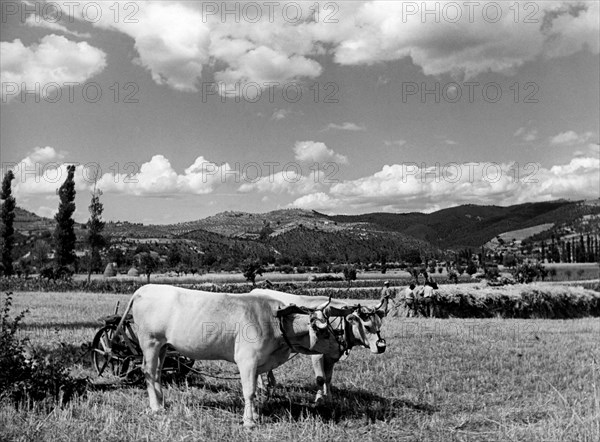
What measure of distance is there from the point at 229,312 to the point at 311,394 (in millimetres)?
2520

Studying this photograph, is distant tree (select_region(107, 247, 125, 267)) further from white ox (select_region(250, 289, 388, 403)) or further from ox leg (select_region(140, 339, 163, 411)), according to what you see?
white ox (select_region(250, 289, 388, 403))

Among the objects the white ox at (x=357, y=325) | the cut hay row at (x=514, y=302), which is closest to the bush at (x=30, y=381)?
the white ox at (x=357, y=325)

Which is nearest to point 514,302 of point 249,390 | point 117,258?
point 249,390

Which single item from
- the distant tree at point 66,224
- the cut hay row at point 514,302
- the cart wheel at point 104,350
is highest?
the distant tree at point 66,224

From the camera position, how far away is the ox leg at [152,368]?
827 cm

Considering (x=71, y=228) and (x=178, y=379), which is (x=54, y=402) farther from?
(x=71, y=228)

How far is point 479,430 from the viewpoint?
24.7ft

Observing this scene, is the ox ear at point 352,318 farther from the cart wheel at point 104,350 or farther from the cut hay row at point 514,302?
the cut hay row at point 514,302

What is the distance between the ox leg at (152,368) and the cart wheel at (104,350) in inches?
70.2

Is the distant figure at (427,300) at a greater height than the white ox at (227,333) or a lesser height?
lesser

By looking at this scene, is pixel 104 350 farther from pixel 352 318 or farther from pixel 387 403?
pixel 387 403

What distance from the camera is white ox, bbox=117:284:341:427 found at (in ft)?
25.6

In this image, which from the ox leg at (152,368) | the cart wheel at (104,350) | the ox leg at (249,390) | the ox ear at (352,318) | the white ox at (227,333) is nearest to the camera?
the ox leg at (249,390)

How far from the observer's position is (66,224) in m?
56.1
